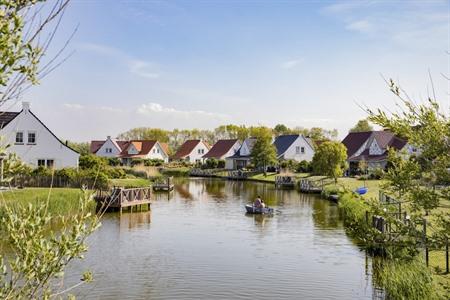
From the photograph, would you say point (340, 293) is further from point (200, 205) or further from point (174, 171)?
point (174, 171)

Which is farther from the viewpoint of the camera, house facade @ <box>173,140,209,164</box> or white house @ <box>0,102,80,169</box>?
house facade @ <box>173,140,209,164</box>

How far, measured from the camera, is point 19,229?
4.49 m

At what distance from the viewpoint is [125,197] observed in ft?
108

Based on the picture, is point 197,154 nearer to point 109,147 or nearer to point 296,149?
point 109,147

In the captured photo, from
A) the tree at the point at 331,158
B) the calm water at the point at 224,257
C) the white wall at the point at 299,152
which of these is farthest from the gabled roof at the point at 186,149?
the calm water at the point at 224,257

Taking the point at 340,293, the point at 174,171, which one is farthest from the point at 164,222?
the point at 174,171

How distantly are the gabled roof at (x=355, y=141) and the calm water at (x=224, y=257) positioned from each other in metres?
34.0

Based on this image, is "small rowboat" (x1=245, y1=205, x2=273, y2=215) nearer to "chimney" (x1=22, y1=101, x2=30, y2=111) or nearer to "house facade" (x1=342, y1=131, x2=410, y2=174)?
"chimney" (x1=22, y1=101, x2=30, y2=111)

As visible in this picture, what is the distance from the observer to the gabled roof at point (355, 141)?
65.9 metres

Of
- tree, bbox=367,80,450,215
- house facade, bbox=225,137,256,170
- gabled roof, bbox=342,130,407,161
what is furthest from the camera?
house facade, bbox=225,137,256,170

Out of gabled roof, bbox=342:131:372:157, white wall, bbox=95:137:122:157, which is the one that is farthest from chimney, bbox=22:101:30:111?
white wall, bbox=95:137:122:157

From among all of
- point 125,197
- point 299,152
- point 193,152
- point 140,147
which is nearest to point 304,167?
point 299,152

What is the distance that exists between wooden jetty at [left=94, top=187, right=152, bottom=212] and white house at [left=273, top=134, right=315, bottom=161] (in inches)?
1591

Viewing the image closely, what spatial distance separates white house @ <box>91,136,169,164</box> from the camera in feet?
299
